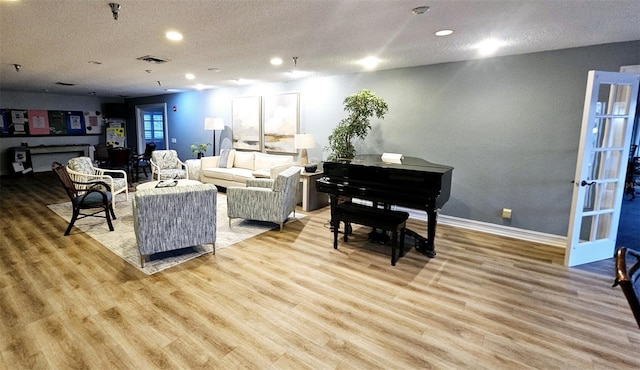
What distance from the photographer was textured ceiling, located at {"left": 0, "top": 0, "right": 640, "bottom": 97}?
245cm

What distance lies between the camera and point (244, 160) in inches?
269

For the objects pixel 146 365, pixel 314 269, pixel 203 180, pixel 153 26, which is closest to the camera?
pixel 146 365

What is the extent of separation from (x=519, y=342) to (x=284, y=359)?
159cm

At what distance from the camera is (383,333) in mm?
2221

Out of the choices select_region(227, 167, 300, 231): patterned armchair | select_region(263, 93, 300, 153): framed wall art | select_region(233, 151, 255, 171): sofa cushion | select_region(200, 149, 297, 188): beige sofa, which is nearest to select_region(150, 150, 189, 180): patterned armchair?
select_region(200, 149, 297, 188): beige sofa

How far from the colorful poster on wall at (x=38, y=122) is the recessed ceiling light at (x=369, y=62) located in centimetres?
975

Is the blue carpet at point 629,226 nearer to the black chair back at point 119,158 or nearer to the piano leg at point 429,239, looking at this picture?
the piano leg at point 429,239

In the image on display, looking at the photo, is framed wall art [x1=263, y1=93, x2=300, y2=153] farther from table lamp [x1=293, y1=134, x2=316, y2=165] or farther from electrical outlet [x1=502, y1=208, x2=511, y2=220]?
electrical outlet [x1=502, y1=208, x2=511, y2=220]

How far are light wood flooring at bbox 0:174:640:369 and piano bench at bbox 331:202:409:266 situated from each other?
21 cm

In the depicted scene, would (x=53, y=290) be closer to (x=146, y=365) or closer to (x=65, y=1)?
(x=146, y=365)

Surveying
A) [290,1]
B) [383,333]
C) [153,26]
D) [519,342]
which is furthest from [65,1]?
[519,342]

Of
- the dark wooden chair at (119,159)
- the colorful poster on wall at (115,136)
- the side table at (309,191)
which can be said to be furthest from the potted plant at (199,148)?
the colorful poster on wall at (115,136)

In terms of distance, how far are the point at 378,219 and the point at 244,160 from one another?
4201 millimetres

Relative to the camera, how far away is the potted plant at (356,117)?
15.3 feet
